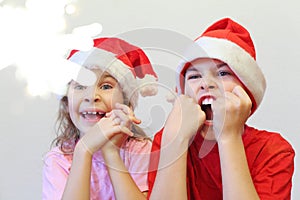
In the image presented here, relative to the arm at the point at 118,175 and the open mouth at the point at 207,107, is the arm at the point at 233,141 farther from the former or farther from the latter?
the arm at the point at 118,175

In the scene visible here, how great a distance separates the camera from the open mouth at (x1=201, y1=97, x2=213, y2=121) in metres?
0.80

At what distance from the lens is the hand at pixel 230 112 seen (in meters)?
0.77

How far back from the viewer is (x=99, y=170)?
3.20ft

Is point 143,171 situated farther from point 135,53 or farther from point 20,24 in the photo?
point 20,24

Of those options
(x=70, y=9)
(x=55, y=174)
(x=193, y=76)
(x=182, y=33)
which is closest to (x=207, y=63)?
(x=193, y=76)

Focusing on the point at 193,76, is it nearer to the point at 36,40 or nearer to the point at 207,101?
the point at 207,101

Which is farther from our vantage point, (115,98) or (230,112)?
(115,98)

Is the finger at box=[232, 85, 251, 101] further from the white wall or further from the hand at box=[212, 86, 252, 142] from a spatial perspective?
the white wall

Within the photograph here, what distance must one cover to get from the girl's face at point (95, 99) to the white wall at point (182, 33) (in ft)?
1.52

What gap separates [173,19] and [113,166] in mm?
613

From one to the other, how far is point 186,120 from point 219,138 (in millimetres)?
68

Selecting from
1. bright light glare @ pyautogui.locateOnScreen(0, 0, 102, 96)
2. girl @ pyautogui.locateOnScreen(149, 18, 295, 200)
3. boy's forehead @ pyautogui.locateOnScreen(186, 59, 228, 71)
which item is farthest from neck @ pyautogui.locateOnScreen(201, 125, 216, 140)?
bright light glare @ pyautogui.locateOnScreen(0, 0, 102, 96)

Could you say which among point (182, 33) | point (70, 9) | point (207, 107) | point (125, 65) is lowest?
point (207, 107)

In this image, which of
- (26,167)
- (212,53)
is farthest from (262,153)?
(26,167)
